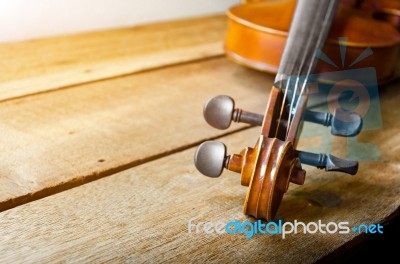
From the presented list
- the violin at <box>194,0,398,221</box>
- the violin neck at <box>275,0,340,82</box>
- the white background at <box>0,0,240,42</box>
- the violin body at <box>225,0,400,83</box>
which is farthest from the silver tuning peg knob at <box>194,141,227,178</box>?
the white background at <box>0,0,240,42</box>

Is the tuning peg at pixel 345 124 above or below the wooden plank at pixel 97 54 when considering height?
above

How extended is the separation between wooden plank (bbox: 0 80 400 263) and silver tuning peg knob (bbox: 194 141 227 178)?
8cm

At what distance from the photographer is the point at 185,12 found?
A: 4.96ft

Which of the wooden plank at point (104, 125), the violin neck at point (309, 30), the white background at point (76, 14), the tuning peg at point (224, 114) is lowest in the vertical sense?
the wooden plank at point (104, 125)

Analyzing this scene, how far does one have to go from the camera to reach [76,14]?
1257 millimetres

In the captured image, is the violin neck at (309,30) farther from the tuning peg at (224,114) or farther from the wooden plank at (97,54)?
the wooden plank at (97,54)

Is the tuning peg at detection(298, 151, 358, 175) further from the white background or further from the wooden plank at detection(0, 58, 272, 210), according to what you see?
the white background

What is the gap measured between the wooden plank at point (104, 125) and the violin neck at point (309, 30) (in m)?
0.16

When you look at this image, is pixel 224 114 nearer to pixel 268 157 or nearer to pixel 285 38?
pixel 268 157

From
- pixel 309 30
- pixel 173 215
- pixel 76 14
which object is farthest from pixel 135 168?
pixel 76 14

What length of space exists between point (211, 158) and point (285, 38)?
489 mm

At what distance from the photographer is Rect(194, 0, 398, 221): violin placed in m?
0.54

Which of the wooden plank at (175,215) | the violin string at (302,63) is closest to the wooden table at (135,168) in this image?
the wooden plank at (175,215)

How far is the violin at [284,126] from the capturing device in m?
0.54
